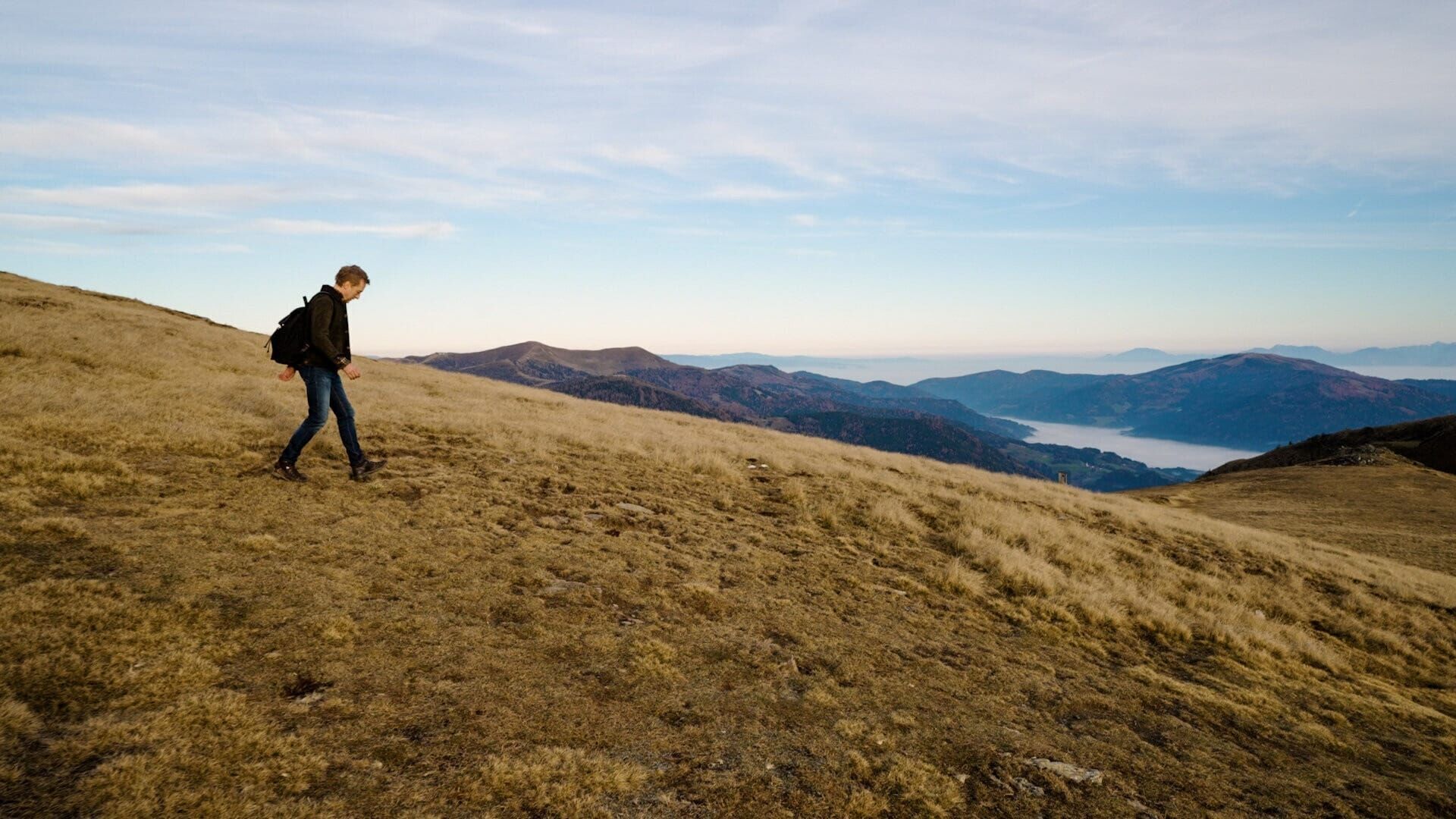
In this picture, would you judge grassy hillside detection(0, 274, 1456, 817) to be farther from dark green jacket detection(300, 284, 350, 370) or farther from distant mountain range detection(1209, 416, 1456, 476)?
distant mountain range detection(1209, 416, 1456, 476)

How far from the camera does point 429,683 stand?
18.1ft

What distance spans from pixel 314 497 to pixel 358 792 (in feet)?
21.4

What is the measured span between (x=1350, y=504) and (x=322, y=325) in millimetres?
42181

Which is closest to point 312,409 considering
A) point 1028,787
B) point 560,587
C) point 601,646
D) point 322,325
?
point 322,325

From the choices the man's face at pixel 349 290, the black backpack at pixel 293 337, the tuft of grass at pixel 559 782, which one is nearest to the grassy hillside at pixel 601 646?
the tuft of grass at pixel 559 782

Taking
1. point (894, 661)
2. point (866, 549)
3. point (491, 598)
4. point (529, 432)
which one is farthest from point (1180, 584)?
point (529, 432)

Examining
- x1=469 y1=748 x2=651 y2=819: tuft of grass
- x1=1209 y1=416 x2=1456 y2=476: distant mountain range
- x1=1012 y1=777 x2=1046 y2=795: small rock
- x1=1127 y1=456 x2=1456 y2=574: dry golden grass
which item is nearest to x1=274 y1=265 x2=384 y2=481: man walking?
x1=469 y1=748 x2=651 y2=819: tuft of grass

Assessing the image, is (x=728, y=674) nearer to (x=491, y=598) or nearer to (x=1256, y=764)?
(x=491, y=598)

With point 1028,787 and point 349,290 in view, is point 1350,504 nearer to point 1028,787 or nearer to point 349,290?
point 1028,787

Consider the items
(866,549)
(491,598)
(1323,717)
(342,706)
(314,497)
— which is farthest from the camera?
Result: (866,549)

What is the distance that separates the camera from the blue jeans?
958 cm

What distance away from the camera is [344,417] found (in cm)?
1024

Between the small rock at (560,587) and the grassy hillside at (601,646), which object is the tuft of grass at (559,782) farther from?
the small rock at (560,587)

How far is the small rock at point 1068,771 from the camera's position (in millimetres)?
5711
